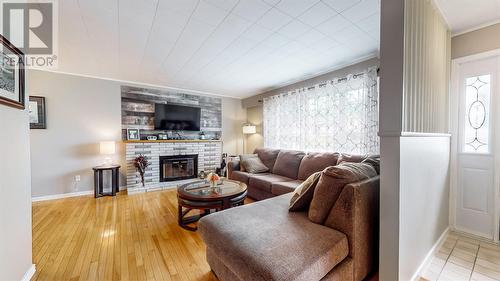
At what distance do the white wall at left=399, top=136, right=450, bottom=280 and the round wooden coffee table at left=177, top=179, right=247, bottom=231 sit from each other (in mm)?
1658

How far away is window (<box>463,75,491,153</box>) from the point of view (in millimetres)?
2168

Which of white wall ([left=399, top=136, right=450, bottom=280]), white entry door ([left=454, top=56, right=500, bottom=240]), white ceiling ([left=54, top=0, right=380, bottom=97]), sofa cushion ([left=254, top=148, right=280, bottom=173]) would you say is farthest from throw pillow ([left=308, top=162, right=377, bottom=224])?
sofa cushion ([left=254, top=148, right=280, bottom=173])

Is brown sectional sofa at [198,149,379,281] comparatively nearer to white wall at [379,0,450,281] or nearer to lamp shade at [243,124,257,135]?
white wall at [379,0,450,281]

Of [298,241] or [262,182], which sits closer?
[298,241]

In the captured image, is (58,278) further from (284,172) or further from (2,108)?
(284,172)

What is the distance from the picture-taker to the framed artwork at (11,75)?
129 cm

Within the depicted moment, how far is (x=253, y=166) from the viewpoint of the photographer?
3.87m

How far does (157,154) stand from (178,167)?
0.59 m

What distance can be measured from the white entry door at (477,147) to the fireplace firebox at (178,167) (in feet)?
15.3

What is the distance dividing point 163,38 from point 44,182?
11.5ft

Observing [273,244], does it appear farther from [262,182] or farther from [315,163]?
[315,163]

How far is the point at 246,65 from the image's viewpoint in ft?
10.6

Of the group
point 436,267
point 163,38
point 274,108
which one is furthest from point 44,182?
point 436,267

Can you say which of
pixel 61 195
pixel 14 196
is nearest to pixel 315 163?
pixel 14 196
